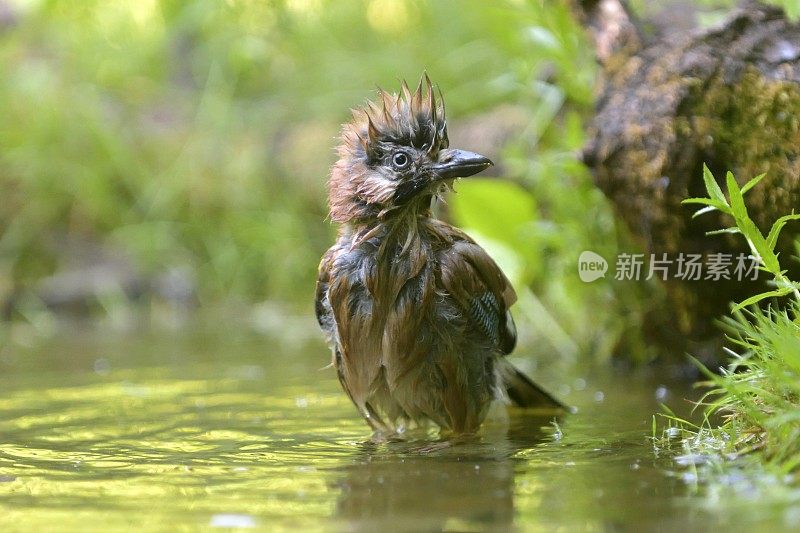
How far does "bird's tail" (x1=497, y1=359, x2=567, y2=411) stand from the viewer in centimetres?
480

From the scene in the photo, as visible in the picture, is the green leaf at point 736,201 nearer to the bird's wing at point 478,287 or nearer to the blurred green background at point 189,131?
the bird's wing at point 478,287

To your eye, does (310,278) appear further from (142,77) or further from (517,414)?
(517,414)

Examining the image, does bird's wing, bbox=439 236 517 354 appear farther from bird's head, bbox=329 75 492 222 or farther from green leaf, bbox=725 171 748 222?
green leaf, bbox=725 171 748 222

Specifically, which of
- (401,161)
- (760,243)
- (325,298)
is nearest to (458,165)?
(401,161)

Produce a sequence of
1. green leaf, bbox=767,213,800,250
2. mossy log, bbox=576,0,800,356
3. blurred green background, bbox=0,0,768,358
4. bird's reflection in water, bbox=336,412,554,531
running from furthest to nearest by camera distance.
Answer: blurred green background, bbox=0,0,768,358, mossy log, bbox=576,0,800,356, green leaf, bbox=767,213,800,250, bird's reflection in water, bbox=336,412,554,531

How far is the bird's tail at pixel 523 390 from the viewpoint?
480cm

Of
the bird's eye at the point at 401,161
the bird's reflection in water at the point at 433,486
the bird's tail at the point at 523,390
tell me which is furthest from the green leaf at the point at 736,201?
the bird's tail at the point at 523,390

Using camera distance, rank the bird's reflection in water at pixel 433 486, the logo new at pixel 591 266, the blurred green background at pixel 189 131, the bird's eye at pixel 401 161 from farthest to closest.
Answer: the blurred green background at pixel 189 131, the logo new at pixel 591 266, the bird's eye at pixel 401 161, the bird's reflection in water at pixel 433 486

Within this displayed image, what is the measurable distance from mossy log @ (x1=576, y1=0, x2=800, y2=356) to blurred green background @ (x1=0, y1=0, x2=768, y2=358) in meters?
3.55

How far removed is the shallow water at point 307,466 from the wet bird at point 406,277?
25cm

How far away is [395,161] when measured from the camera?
4324mm

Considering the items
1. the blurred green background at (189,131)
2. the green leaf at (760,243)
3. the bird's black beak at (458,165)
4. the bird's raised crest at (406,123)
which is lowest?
the green leaf at (760,243)

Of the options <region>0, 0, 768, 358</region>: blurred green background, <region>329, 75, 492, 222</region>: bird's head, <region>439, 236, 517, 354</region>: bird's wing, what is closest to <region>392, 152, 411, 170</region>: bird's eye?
<region>329, 75, 492, 222</region>: bird's head

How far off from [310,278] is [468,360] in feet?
21.0
